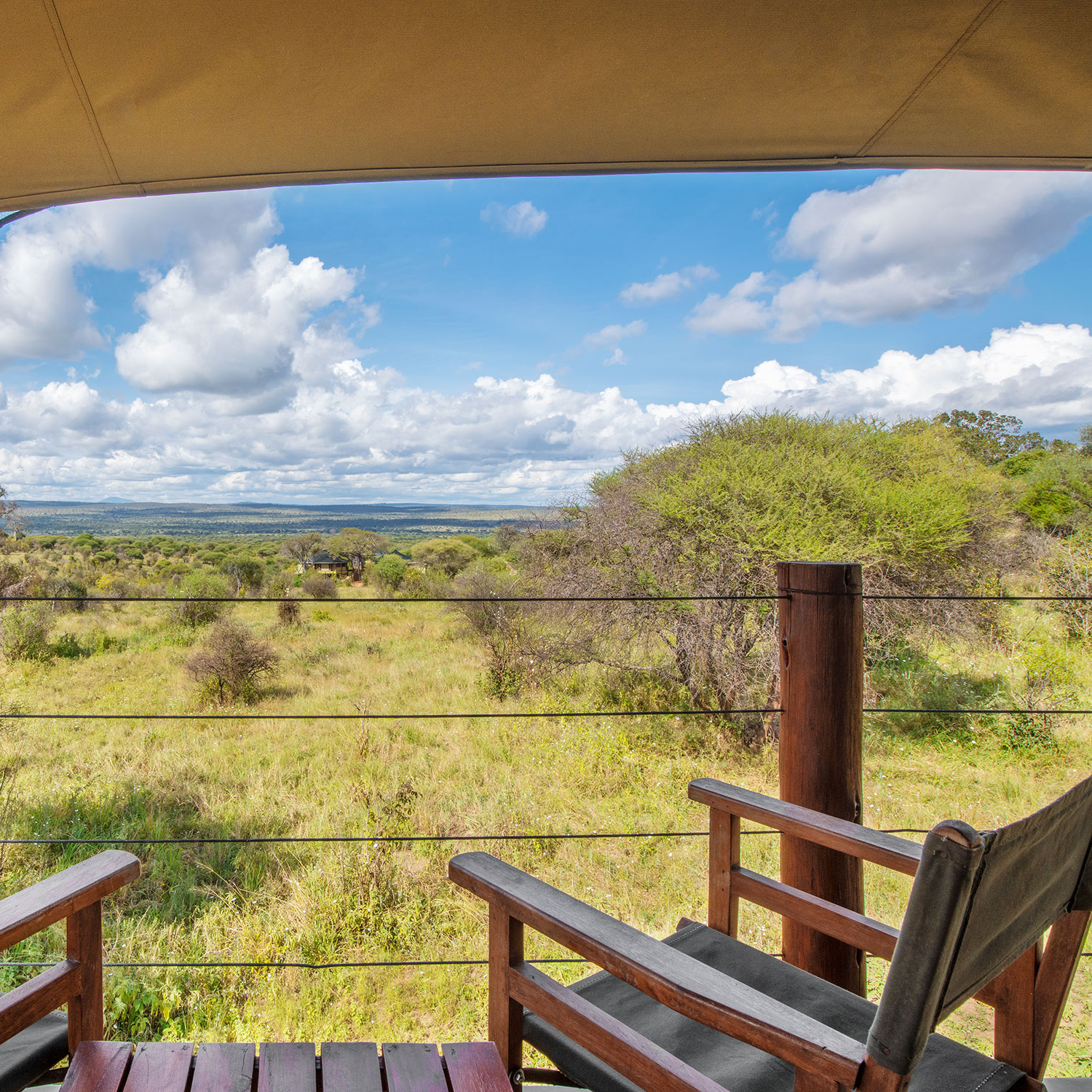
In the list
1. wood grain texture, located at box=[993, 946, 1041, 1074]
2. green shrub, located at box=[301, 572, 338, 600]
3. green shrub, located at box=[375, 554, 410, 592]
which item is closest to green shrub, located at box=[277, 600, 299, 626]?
green shrub, located at box=[301, 572, 338, 600]

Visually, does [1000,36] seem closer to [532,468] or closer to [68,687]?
[68,687]

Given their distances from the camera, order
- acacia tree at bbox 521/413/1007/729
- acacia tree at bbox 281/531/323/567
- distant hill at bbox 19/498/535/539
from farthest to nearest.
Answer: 1. acacia tree at bbox 281/531/323/567
2. distant hill at bbox 19/498/535/539
3. acacia tree at bbox 521/413/1007/729

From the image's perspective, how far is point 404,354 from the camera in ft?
74.3

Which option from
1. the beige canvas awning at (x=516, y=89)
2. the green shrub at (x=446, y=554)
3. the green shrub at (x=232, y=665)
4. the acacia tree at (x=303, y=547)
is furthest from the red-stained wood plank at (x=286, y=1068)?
the acacia tree at (x=303, y=547)

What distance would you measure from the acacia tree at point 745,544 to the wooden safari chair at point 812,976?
4.21 metres

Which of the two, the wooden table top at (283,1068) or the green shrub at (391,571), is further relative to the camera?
the green shrub at (391,571)

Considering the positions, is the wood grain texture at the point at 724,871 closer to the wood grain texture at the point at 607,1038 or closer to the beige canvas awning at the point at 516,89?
the wood grain texture at the point at 607,1038

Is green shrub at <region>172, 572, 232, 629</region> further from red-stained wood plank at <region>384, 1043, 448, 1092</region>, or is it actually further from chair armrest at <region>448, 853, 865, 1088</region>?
chair armrest at <region>448, 853, 865, 1088</region>

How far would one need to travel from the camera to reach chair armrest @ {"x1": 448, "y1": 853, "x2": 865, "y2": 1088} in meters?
0.57

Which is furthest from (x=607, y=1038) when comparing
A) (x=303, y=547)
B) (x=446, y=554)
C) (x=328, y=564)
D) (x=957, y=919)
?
(x=303, y=547)

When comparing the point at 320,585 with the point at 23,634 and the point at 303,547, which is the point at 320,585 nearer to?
the point at 303,547

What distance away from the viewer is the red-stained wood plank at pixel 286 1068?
2.80 ft

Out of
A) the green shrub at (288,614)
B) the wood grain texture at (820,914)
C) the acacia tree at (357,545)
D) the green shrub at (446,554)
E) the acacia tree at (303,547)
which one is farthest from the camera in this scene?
the acacia tree at (303,547)

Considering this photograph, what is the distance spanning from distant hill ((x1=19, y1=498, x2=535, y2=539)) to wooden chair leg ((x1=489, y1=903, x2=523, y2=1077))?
24.5 feet
